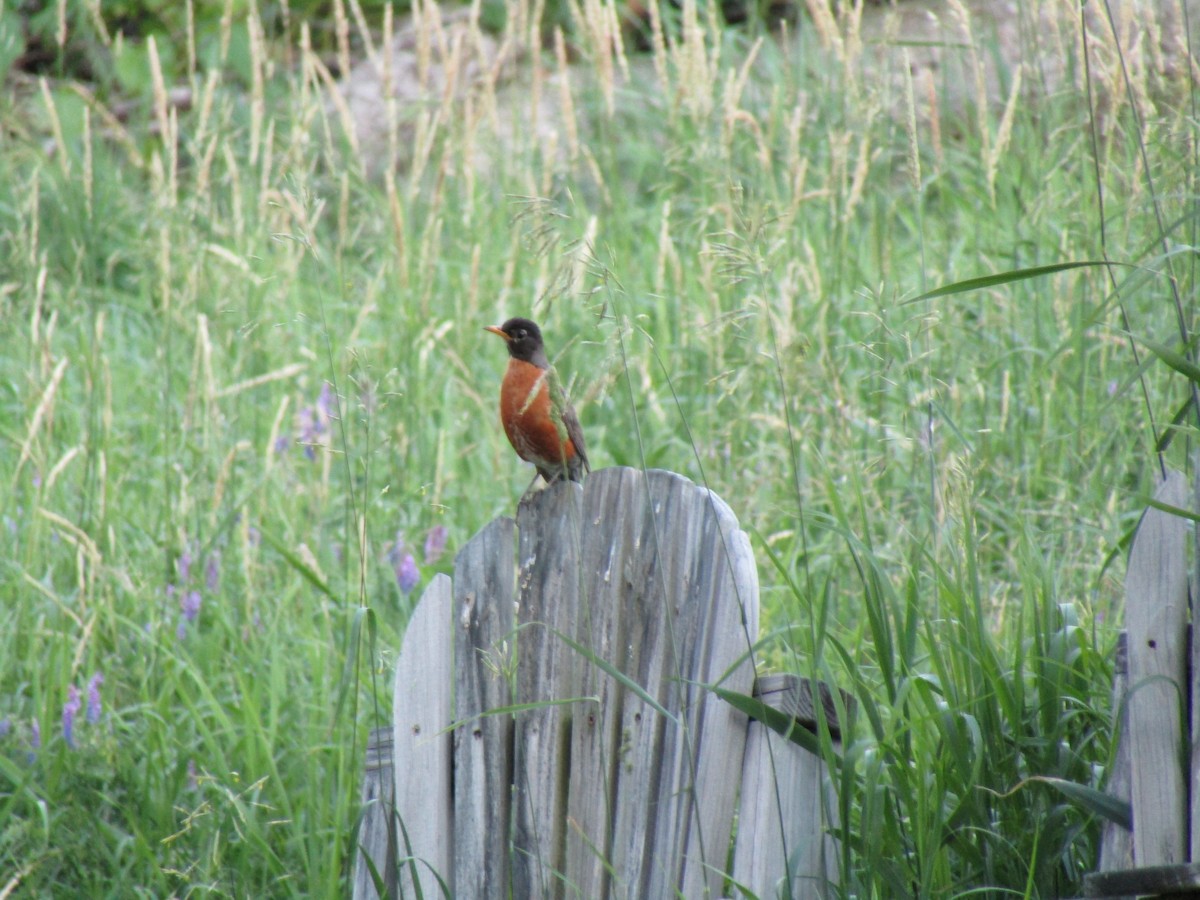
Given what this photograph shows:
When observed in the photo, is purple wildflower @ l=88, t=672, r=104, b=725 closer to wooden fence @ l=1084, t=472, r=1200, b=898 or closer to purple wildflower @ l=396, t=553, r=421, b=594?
purple wildflower @ l=396, t=553, r=421, b=594

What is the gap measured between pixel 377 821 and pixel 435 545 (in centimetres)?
126

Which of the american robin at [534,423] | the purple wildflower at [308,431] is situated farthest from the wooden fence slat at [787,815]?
the purple wildflower at [308,431]

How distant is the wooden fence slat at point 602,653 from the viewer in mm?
2115

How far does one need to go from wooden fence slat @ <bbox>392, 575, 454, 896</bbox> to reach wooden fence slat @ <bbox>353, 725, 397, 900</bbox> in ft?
0.10

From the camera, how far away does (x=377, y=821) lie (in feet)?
8.11

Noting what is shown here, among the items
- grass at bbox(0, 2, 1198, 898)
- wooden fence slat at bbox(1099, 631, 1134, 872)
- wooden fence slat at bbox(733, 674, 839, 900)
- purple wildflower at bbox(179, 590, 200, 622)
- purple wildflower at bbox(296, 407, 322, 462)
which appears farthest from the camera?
purple wildflower at bbox(296, 407, 322, 462)

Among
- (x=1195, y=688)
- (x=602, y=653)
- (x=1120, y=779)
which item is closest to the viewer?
(x=1195, y=688)

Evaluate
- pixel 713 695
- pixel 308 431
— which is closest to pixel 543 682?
pixel 713 695

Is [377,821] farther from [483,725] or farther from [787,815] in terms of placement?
[787,815]

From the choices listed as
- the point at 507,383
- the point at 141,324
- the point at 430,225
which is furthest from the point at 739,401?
the point at 141,324

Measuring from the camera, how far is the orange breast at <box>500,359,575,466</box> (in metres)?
2.82

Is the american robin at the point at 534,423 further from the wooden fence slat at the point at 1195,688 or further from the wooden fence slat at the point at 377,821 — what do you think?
the wooden fence slat at the point at 1195,688

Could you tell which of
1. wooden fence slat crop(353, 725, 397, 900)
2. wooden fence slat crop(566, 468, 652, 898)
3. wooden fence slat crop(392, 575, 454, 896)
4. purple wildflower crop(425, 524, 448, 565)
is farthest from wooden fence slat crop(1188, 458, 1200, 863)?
purple wildflower crop(425, 524, 448, 565)

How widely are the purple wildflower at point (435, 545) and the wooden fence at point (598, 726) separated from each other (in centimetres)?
118
